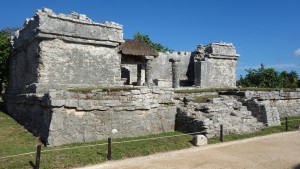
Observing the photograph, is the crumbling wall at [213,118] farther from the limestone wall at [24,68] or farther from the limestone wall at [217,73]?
the limestone wall at [217,73]

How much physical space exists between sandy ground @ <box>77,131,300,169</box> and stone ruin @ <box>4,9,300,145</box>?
1730mm

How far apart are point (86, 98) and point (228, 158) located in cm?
556

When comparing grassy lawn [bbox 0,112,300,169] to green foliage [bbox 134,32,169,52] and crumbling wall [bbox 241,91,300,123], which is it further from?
green foliage [bbox 134,32,169,52]

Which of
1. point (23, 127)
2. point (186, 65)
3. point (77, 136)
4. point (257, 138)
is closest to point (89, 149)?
point (77, 136)

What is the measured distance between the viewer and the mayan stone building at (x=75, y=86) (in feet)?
33.3

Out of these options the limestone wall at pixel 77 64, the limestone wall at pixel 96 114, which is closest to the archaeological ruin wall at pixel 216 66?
the limestone wall at pixel 77 64

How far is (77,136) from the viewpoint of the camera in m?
10.1

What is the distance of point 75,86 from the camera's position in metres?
13.2

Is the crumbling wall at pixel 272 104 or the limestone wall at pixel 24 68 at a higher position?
the limestone wall at pixel 24 68

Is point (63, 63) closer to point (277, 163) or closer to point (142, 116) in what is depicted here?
point (142, 116)

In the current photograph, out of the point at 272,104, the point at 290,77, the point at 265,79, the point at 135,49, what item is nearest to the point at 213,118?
the point at 272,104

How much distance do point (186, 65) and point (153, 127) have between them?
45.6ft

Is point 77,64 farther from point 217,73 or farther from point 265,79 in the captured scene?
point 265,79

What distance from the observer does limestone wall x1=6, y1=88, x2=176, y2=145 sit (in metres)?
9.85
